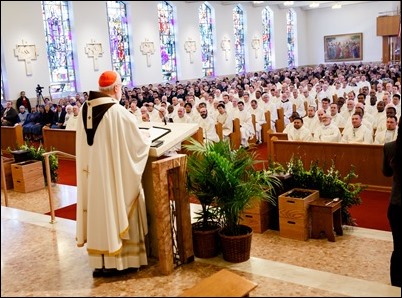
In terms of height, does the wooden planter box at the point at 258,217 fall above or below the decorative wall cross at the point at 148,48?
below

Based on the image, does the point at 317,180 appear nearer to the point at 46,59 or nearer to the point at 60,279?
the point at 60,279

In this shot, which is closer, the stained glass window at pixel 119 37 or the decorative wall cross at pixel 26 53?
the decorative wall cross at pixel 26 53

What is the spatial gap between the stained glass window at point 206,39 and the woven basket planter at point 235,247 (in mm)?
21547

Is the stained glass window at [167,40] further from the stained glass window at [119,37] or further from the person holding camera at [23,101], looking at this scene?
the person holding camera at [23,101]

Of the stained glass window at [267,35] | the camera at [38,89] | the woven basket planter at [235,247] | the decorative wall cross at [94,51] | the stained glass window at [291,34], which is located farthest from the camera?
the stained glass window at [291,34]

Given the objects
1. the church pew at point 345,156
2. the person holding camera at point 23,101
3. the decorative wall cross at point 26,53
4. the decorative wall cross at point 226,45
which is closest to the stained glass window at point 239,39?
the decorative wall cross at point 226,45

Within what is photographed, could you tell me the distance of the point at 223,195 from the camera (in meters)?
4.36

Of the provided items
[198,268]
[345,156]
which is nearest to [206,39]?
[345,156]

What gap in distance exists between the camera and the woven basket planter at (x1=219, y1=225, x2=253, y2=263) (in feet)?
14.0

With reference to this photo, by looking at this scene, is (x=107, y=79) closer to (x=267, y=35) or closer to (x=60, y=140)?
(x=60, y=140)

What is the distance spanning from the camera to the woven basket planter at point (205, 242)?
14.4ft

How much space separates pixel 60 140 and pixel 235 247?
809 centimetres

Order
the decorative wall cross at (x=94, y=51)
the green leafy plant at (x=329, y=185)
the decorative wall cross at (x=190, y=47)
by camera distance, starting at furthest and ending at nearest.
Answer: the decorative wall cross at (x=190, y=47) < the decorative wall cross at (x=94, y=51) < the green leafy plant at (x=329, y=185)

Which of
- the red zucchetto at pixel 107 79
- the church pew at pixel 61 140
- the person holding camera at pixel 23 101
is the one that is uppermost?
the red zucchetto at pixel 107 79
